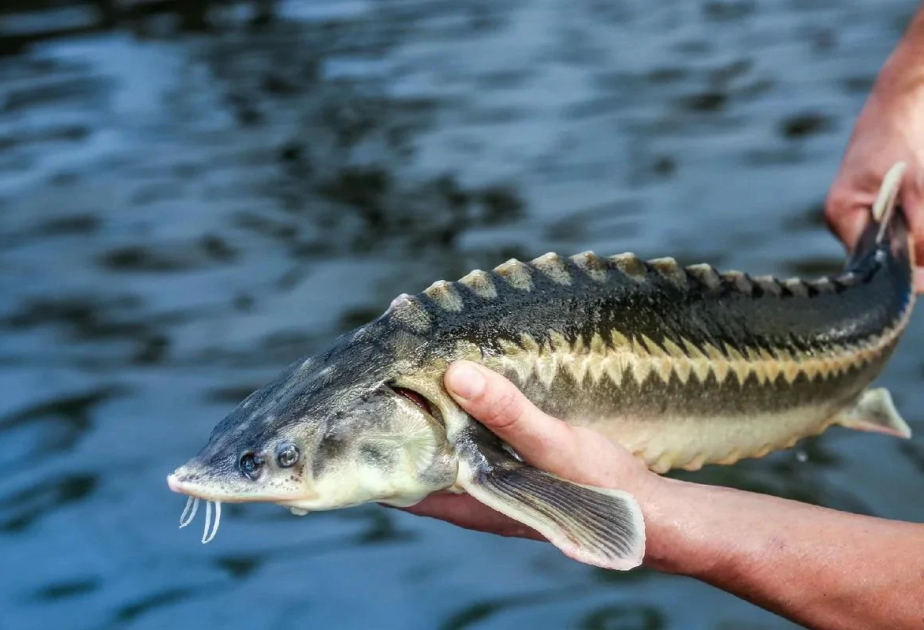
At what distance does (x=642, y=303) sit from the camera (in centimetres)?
226

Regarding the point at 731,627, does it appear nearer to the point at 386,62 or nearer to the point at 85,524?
the point at 85,524

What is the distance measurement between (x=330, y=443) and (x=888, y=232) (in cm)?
164

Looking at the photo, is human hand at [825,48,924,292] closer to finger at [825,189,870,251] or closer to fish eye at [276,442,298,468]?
finger at [825,189,870,251]

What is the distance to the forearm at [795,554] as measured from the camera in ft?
6.90

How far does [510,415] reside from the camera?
198 centimetres

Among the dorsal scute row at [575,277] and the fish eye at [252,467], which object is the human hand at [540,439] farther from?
the fish eye at [252,467]

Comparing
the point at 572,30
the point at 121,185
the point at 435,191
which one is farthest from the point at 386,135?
the point at 572,30

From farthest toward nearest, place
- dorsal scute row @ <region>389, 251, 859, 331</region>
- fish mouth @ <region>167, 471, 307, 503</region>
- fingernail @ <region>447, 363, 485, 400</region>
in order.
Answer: dorsal scute row @ <region>389, 251, 859, 331</region>, fingernail @ <region>447, 363, 485, 400</region>, fish mouth @ <region>167, 471, 307, 503</region>

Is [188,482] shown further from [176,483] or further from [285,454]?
[285,454]

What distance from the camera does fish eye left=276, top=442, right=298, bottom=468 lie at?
1.89m

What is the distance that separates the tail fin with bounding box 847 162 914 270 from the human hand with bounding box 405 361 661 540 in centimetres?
101

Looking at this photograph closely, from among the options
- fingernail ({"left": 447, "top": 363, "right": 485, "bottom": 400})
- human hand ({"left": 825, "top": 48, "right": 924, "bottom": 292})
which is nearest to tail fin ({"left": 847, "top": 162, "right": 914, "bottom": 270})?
human hand ({"left": 825, "top": 48, "right": 924, "bottom": 292})

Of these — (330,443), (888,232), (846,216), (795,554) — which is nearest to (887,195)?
(888,232)

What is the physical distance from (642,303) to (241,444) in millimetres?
775
